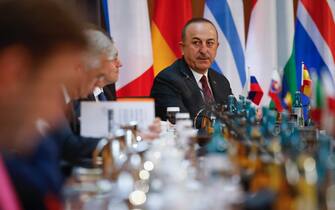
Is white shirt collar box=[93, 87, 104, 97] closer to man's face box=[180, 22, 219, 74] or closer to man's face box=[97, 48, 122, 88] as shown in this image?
man's face box=[97, 48, 122, 88]

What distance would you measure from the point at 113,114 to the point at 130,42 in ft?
7.61

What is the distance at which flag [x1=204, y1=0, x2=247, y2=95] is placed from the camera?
475cm

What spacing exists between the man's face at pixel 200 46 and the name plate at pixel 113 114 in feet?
A: 5.73

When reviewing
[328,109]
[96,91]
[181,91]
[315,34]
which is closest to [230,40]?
[315,34]

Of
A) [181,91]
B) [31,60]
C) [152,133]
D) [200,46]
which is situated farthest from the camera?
[200,46]

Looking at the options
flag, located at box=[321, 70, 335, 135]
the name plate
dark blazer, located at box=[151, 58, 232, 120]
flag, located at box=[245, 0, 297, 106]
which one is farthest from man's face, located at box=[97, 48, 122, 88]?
flag, located at box=[245, 0, 297, 106]

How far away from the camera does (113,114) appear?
223 cm

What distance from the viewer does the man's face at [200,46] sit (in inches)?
157

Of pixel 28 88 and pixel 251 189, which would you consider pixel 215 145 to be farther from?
pixel 28 88

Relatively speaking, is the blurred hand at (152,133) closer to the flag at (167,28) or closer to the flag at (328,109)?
the flag at (328,109)

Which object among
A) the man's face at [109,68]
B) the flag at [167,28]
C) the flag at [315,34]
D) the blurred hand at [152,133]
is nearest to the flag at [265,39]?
the flag at [315,34]

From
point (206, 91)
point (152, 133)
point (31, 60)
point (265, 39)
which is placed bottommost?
point (206, 91)

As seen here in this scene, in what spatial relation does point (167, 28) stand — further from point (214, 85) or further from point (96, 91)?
point (96, 91)

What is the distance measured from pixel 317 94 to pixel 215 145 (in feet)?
1.19
